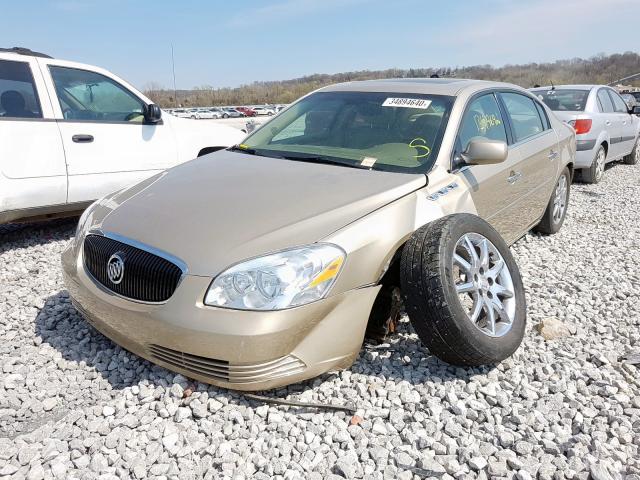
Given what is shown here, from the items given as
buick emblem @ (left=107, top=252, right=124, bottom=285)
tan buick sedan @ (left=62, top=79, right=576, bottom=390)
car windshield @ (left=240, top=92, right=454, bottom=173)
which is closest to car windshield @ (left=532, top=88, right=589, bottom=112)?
tan buick sedan @ (left=62, top=79, right=576, bottom=390)

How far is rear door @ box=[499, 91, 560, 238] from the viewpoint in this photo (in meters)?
4.16

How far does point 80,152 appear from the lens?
15.6 ft

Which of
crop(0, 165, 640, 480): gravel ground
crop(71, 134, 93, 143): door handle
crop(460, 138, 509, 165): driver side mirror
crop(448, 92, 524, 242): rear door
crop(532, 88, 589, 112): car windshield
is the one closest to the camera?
crop(0, 165, 640, 480): gravel ground

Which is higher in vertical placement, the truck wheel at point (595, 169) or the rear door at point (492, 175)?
the rear door at point (492, 175)

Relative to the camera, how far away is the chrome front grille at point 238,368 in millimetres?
2225

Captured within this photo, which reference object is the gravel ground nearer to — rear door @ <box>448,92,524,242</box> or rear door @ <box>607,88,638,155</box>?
rear door @ <box>448,92,524,242</box>

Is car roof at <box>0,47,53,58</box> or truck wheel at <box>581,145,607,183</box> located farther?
truck wheel at <box>581,145,607,183</box>

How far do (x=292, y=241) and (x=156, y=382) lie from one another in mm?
1024

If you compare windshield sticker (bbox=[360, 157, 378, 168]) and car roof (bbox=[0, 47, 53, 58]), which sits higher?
car roof (bbox=[0, 47, 53, 58])

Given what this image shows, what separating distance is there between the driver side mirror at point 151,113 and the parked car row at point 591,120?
6098mm

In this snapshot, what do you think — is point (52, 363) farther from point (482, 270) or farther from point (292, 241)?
point (482, 270)

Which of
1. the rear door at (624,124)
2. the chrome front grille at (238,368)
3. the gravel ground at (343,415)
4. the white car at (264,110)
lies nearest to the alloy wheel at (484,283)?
the gravel ground at (343,415)

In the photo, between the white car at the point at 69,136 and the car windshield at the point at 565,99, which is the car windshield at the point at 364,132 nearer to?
the white car at the point at 69,136

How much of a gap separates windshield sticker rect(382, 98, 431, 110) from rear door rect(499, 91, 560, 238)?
1.01m
